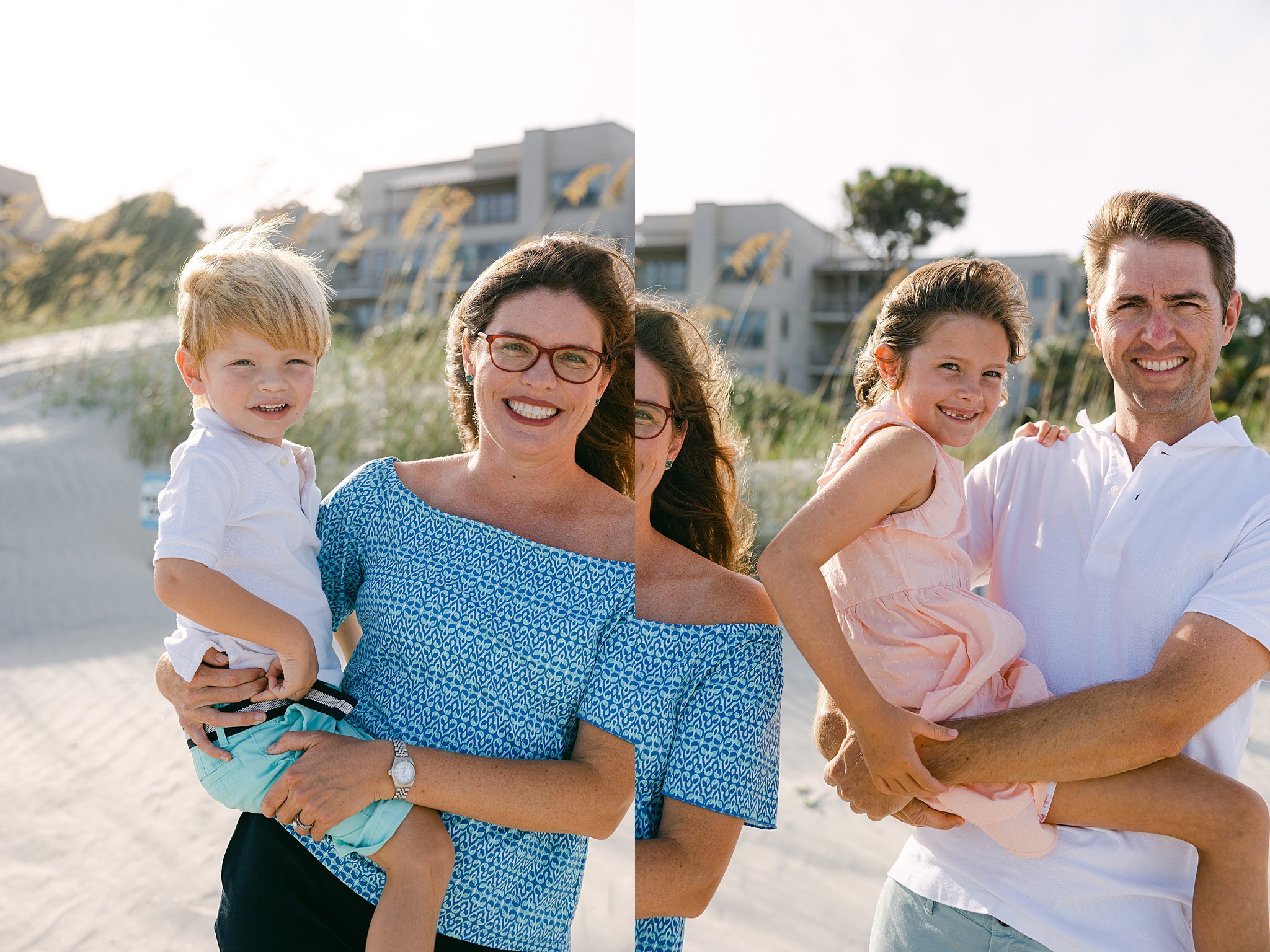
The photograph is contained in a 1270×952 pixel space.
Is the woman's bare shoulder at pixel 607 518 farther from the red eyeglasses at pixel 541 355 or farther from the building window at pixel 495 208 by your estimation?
the building window at pixel 495 208

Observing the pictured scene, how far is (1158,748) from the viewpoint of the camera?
1449mm

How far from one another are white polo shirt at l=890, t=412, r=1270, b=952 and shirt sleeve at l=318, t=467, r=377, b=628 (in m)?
1.23

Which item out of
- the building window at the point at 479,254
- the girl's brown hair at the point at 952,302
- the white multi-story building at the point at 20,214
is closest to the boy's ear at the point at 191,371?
the girl's brown hair at the point at 952,302

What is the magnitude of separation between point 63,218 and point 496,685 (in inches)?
357

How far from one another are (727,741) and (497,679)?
0.42 meters

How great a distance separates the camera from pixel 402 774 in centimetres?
159

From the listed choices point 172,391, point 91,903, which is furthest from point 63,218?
point 91,903

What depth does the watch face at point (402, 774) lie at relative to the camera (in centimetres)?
159

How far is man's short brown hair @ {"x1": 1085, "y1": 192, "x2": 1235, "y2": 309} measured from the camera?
1619 millimetres

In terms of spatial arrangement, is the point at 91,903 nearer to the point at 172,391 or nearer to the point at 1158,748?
the point at 1158,748

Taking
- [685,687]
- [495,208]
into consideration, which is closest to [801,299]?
[685,687]

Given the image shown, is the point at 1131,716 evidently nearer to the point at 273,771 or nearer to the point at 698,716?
the point at 698,716

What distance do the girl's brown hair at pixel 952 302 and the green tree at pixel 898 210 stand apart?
120 inches

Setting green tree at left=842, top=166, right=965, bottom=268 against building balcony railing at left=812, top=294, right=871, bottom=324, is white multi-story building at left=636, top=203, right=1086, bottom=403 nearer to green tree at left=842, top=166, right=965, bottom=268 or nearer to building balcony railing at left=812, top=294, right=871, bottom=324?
building balcony railing at left=812, top=294, right=871, bottom=324
